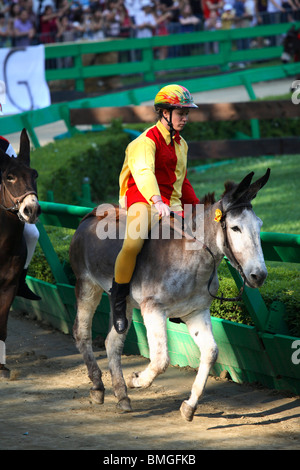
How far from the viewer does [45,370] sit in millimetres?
7121

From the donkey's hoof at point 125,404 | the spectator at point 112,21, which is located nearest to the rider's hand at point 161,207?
the donkey's hoof at point 125,404

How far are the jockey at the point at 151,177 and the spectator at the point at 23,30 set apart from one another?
1967cm

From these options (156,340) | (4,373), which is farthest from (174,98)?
(4,373)

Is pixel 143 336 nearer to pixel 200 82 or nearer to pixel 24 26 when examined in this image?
pixel 200 82

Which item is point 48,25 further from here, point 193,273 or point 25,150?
point 193,273

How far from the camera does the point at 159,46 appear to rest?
26328mm

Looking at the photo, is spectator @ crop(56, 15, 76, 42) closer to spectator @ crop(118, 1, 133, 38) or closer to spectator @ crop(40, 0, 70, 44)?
spectator @ crop(40, 0, 70, 44)

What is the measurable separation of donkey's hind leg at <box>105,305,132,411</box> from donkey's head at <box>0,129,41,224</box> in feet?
3.64

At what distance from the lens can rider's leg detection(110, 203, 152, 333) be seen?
5.76 m

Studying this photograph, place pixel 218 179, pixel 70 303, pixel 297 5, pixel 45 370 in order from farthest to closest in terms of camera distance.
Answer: pixel 297 5 < pixel 218 179 < pixel 70 303 < pixel 45 370

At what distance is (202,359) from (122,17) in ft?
75.1

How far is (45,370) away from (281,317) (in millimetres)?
2219

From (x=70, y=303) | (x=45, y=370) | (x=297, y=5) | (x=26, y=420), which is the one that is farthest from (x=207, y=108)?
(x=297, y=5)

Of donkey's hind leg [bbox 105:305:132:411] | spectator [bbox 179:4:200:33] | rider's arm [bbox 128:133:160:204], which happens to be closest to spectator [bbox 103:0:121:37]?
spectator [bbox 179:4:200:33]
